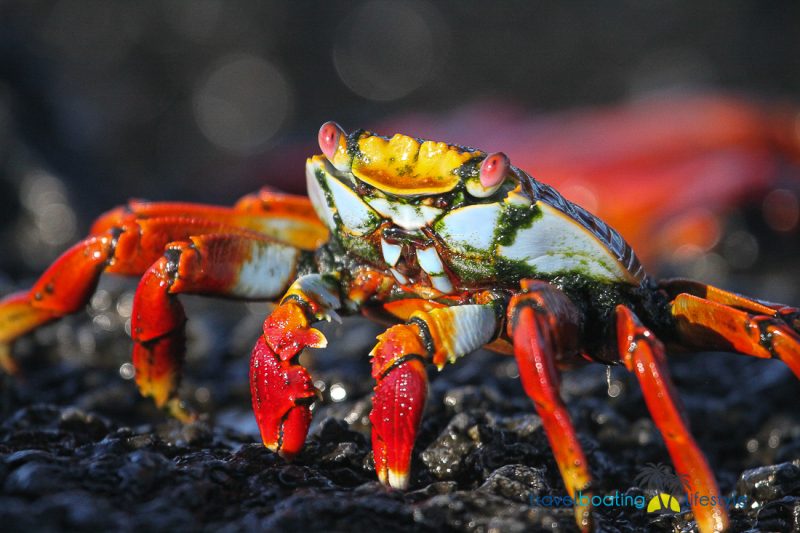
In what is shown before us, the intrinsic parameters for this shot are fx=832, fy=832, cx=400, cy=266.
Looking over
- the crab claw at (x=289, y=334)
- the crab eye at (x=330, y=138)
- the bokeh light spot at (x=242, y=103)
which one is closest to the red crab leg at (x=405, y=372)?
the crab claw at (x=289, y=334)

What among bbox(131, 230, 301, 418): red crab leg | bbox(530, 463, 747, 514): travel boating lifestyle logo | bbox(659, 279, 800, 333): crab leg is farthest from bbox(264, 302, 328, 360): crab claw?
bbox(659, 279, 800, 333): crab leg

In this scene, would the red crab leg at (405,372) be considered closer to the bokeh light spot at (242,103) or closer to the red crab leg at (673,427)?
the red crab leg at (673,427)

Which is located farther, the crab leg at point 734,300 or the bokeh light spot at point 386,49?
the bokeh light spot at point 386,49

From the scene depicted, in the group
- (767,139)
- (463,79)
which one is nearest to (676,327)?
(767,139)

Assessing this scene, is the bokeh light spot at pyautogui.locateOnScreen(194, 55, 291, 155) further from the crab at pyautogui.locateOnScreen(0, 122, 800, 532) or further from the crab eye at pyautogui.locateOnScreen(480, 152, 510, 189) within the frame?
the crab eye at pyautogui.locateOnScreen(480, 152, 510, 189)

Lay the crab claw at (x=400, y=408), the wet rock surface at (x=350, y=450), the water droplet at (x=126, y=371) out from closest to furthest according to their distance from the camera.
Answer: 1. the wet rock surface at (x=350, y=450)
2. the crab claw at (x=400, y=408)
3. the water droplet at (x=126, y=371)

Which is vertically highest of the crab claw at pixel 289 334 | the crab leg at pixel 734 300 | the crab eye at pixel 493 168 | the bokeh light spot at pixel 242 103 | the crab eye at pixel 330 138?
the bokeh light spot at pixel 242 103

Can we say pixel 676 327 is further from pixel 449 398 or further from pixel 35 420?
pixel 35 420
